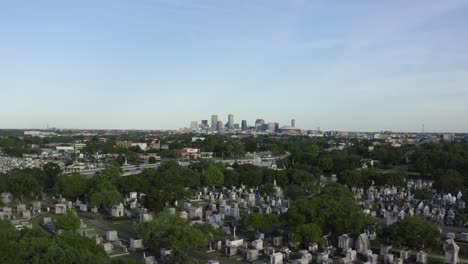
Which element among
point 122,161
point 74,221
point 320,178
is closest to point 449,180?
point 320,178

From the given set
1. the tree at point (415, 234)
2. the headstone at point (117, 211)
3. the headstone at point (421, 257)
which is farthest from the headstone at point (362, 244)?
the headstone at point (117, 211)

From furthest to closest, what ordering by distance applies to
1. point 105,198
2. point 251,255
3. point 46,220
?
point 105,198 < point 46,220 < point 251,255

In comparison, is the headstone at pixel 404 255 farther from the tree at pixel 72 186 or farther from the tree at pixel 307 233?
the tree at pixel 72 186

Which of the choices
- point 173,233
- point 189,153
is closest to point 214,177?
point 173,233

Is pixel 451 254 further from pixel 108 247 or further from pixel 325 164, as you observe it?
pixel 325 164

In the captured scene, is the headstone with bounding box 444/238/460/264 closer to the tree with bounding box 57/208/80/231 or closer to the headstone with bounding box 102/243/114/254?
the headstone with bounding box 102/243/114/254

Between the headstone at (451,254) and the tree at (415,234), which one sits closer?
the headstone at (451,254)

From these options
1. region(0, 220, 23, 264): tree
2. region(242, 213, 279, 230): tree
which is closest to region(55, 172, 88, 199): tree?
region(242, 213, 279, 230): tree
